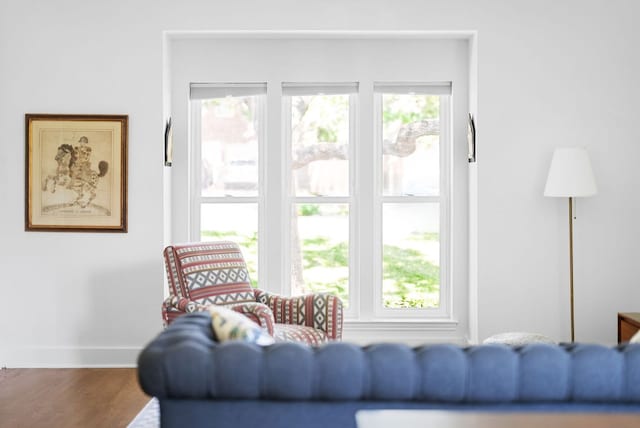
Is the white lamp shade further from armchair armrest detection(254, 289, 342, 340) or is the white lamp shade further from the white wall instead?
armchair armrest detection(254, 289, 342, 340)

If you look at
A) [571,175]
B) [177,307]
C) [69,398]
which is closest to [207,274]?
[177,307]

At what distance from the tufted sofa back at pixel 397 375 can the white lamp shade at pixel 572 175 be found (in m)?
2.73

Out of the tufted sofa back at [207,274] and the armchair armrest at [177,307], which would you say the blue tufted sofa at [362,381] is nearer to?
the armchair armrest at [177,307]

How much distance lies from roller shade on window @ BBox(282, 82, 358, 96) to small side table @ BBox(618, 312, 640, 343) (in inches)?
94.4

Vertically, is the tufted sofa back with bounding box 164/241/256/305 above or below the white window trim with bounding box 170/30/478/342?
below

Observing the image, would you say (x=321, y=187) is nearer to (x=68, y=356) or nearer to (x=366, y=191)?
(x=366, y=191)

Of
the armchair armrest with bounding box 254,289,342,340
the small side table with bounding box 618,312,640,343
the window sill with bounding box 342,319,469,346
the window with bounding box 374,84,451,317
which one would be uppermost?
the window with bounding box 374,84,451,317

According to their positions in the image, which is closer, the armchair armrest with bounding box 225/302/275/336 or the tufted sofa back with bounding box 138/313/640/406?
the tufted sofa back with bounding box 138/313/640/406

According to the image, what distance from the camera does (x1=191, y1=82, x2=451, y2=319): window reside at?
5.26 m

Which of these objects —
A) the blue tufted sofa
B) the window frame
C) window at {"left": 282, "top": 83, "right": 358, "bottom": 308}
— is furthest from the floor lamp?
the blue tufted sofa

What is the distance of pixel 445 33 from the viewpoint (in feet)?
16.3

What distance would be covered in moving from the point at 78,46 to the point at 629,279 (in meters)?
4.12

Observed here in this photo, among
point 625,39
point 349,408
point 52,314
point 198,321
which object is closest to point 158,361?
point 198,321

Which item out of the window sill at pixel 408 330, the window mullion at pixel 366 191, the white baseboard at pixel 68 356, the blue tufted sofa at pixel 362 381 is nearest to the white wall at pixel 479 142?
the white baseboard at pixel 68 356
